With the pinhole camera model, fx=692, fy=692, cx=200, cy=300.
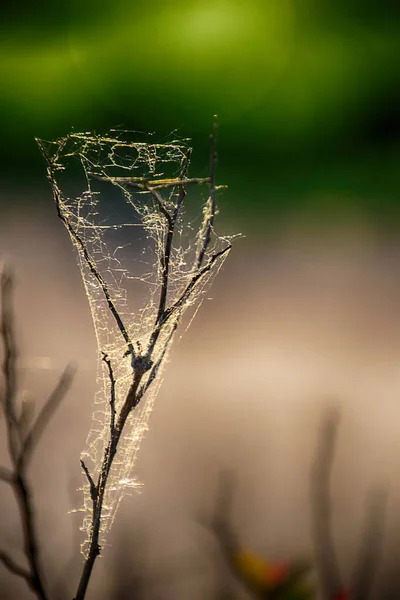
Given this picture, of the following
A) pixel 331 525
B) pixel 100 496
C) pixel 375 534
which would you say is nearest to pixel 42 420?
pixel 100 496

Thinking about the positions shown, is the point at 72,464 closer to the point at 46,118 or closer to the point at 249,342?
the point at 249,342

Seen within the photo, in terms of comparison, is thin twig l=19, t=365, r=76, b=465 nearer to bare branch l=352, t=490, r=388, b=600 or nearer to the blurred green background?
bare branch l=352, t=490, r=388, b=600

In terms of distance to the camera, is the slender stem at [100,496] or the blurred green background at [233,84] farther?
the blurred green background at [233,84]

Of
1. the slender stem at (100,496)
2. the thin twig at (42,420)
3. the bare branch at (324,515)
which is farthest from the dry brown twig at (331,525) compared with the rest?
the slender stem at (100,496)

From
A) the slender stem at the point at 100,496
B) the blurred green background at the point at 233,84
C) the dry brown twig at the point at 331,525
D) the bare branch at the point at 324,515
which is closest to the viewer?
the slender stem at the point at 100,496

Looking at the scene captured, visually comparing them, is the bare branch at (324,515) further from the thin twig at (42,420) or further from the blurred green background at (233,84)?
the blurred green background at (233,84)

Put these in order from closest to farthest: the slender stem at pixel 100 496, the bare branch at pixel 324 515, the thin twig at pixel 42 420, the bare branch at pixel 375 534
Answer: the slender stem at pixel 100 496 < the thin twig at pixel 42 420 < the bare branch at pixel 324 515 < the bare branch at pixel 375 534

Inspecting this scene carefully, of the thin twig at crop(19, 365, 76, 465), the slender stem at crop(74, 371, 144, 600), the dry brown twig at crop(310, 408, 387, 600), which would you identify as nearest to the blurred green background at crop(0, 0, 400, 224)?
the dry brown twig at crop(310, 408, 387, 600)
